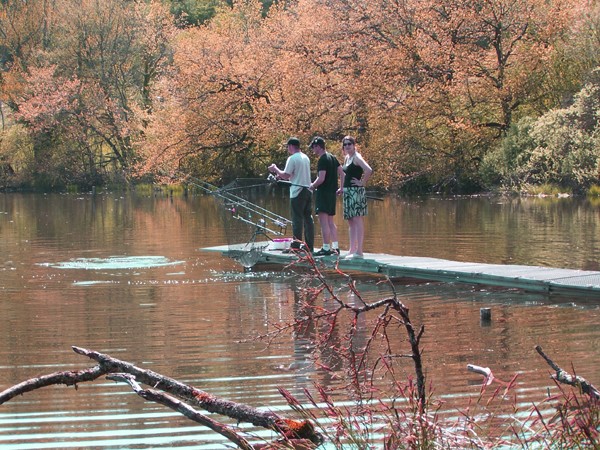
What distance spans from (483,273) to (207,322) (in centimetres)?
387

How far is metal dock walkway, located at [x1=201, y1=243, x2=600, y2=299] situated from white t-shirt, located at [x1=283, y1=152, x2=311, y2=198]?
1.06 meters

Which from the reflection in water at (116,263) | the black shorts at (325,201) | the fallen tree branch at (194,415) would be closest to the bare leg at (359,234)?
the black shorts at (325,201)

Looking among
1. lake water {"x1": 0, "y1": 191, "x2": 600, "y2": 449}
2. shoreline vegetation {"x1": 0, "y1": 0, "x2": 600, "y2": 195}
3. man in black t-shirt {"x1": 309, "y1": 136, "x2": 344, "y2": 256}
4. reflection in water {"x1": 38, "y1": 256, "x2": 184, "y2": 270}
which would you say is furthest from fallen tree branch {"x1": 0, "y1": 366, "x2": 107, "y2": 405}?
shoreline vegetation {"x1": 0, "y1": 0, "x2": 600, "y2": 195}

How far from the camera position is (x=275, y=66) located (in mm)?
41594

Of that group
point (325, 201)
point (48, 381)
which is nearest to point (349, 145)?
point (325, 201)

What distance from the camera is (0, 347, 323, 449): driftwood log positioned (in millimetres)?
4746

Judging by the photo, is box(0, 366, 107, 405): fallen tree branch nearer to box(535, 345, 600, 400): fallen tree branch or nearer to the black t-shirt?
box(535, 345, 600, 400): fallen tree branch

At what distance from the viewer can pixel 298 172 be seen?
47.7ft

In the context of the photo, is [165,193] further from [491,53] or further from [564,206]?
[564,206]

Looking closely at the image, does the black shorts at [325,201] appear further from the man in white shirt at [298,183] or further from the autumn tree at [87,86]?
the autumn tree at [87,86]

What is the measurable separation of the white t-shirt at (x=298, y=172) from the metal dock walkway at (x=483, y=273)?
106 cm

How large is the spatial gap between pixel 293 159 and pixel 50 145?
139ft

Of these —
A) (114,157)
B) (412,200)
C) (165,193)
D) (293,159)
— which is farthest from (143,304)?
(114,157)

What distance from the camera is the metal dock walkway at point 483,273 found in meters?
11.7
